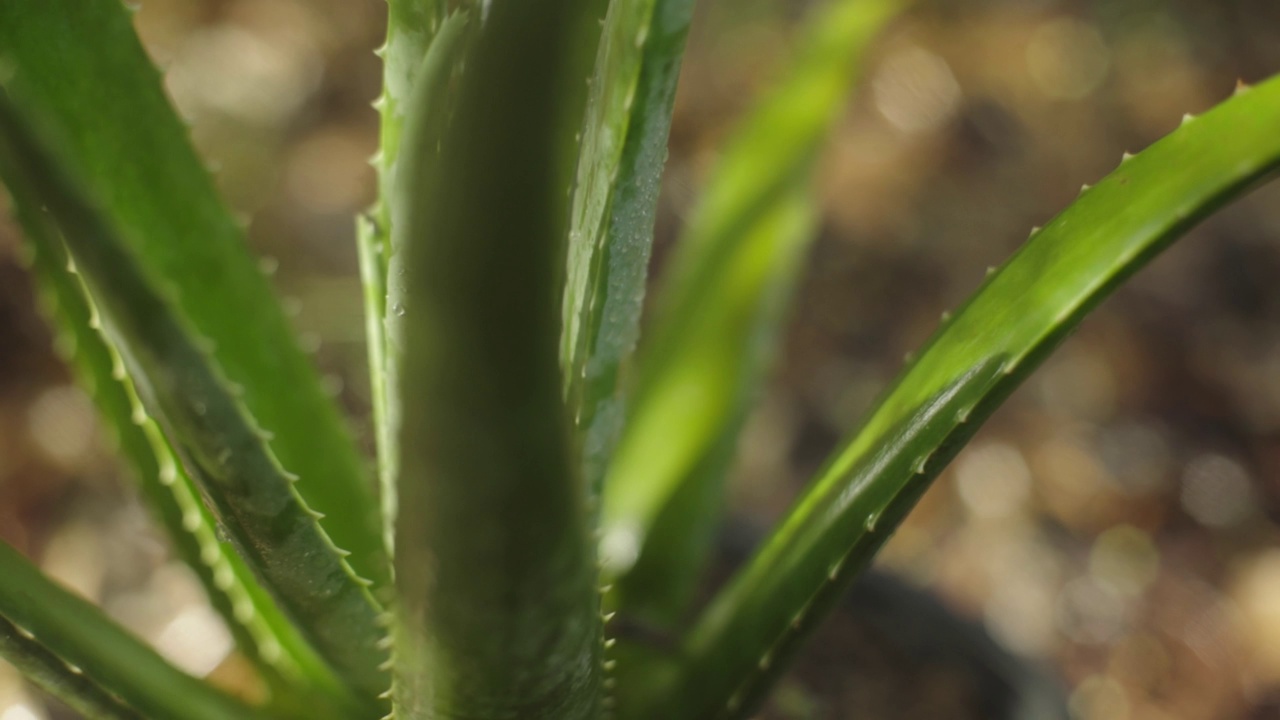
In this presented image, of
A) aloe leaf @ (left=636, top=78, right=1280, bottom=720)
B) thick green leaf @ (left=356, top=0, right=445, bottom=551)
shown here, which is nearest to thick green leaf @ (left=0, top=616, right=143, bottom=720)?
thick green leaf @ (left=356, top=0, right=445, bottom=551)

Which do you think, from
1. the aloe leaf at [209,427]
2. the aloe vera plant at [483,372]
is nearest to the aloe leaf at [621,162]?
the aloe vera plant at [483,372]

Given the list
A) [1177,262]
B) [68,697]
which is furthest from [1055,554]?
[68,697]

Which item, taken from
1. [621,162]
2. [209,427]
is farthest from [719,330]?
[209,427]

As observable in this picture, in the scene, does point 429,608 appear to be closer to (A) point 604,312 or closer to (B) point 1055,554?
(A) point 604,312

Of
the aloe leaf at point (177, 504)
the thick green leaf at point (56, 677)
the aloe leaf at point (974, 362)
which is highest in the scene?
the aloe leaf at point (177, 504)

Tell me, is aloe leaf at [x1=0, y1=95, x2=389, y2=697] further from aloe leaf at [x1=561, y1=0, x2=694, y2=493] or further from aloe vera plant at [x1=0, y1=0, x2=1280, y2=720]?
aloe leaf at [x1=561, y1=0, x2=694, y2=493]

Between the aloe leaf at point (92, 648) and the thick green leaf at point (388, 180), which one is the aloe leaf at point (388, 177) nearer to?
the thick green leaf at point (388, 180)

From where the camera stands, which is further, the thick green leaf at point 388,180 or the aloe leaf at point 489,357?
the thick green leaf at point 388,180
